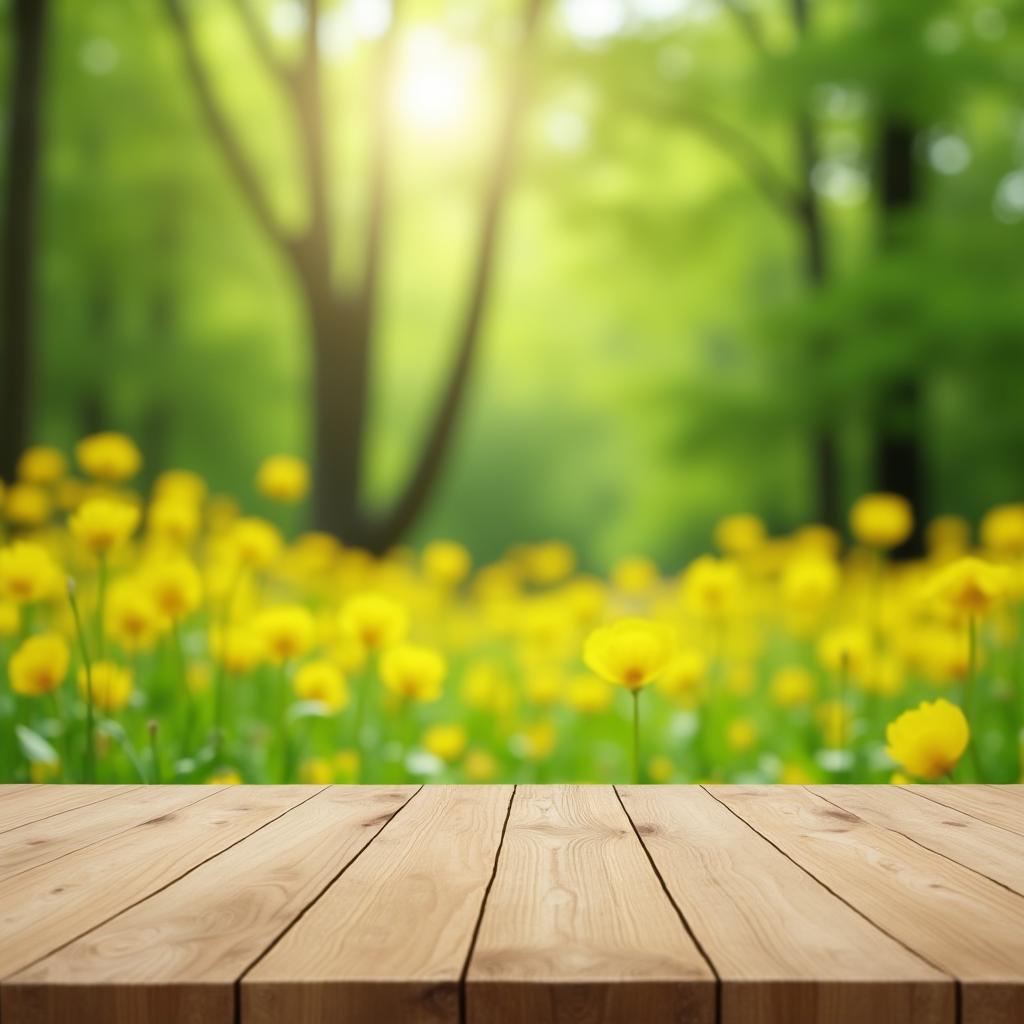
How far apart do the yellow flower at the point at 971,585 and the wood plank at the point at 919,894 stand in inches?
17.9

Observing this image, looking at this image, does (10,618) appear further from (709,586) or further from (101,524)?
(709,586)

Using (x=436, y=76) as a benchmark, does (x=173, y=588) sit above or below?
below

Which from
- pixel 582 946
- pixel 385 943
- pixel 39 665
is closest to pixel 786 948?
pixel 582 946

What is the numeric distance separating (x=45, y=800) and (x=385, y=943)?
0.80 metres

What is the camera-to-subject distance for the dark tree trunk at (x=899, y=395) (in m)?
6.21

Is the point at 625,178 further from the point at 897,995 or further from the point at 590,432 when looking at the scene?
the point at 590,432

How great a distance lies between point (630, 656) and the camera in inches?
58.6

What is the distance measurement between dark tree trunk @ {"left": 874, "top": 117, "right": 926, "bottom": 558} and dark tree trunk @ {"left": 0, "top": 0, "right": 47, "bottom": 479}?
4437mm

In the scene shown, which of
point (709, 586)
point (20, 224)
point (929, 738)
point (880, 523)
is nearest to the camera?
point (929, 738)

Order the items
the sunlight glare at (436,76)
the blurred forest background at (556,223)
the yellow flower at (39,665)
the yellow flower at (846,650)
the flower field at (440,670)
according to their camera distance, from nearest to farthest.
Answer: the yellow flower at (39,665), the flower field at (440,670), the yellow flower at (846,650), the blurred forest background at (556,223), the sunlight glare at (436,76)

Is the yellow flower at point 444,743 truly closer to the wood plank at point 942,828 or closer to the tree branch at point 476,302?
the wood plank at point 942,828

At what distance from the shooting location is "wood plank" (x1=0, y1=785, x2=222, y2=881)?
1118 millimetres

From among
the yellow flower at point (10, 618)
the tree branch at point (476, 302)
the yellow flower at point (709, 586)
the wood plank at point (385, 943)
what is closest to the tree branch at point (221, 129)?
the tree branch at point (476, 302)

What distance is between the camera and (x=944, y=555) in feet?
13.6
